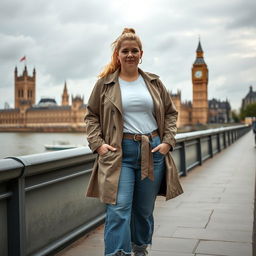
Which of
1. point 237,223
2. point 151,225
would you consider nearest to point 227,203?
point 237,223

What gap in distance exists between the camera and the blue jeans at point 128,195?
7.97 ft

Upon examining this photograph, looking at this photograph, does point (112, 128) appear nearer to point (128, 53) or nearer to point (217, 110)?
point (128, 53)

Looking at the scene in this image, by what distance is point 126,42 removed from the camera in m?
2.58

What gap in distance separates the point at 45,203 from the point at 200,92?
127630mm

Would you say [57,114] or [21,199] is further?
[57,114]

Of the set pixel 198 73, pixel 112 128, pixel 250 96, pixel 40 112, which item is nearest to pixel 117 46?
pixel 112 128

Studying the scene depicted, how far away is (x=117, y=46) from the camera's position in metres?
2.62

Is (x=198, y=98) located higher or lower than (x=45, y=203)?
higher

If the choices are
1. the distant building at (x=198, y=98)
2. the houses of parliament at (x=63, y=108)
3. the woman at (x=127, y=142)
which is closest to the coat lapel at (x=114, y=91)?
the woman at (x=127, y=142)

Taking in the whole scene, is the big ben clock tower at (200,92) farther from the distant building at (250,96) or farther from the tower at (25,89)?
the tower at (25,89)

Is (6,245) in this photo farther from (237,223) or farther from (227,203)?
(227,203)

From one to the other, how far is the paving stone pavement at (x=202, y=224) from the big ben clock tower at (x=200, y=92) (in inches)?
4849

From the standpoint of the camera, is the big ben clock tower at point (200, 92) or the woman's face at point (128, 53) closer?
the woman's face at point (128, 53)

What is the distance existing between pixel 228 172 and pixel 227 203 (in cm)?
343
